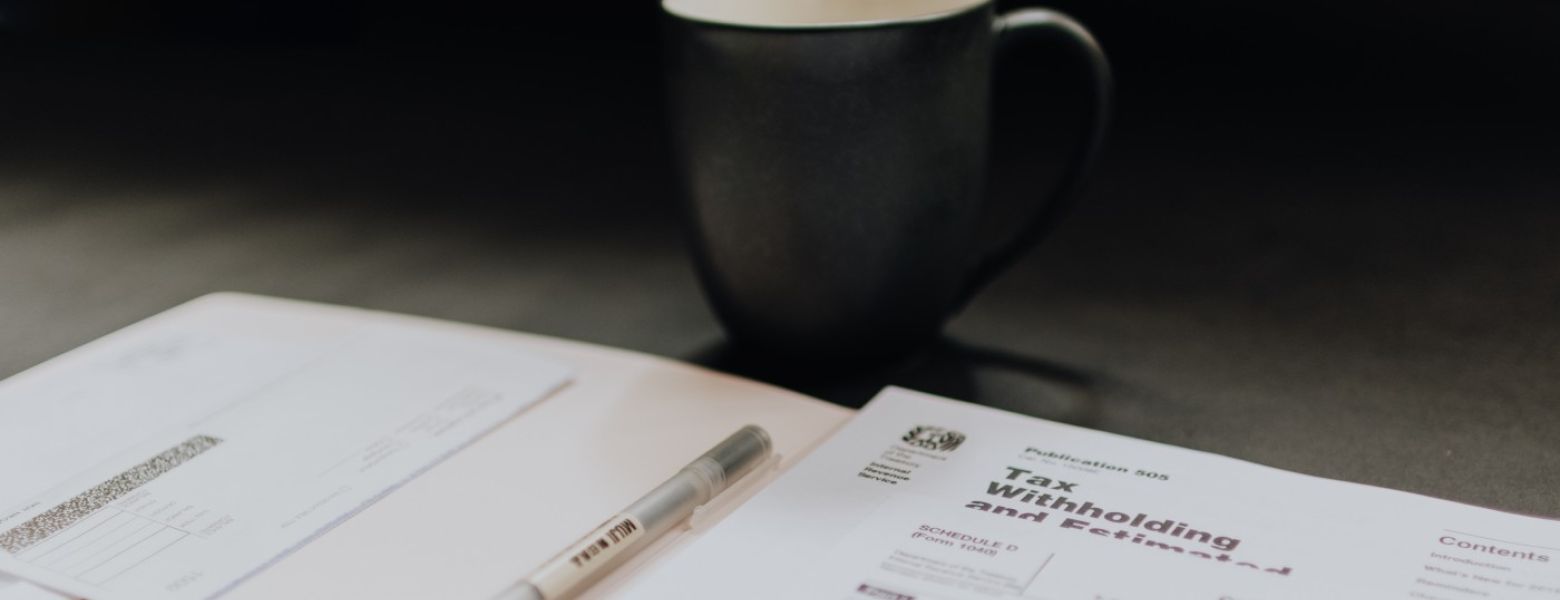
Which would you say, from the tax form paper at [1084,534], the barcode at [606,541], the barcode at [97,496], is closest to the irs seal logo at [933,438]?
the tax form paper at [1084,534]

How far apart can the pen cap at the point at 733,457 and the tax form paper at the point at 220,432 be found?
0.10m

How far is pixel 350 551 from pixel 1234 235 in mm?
522

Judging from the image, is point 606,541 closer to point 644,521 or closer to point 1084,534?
point 644,521

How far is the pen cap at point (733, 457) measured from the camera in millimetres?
498

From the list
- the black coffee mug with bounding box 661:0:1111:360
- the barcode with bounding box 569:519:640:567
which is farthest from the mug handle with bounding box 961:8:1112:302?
the barcode with bounding box 569:519:640:567

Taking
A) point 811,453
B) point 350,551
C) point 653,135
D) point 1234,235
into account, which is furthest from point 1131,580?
point 653,135

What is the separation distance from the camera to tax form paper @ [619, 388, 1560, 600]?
0.43m

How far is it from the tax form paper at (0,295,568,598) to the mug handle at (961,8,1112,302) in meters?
0.21

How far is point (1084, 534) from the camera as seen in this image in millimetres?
460

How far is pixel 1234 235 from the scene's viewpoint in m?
0.79

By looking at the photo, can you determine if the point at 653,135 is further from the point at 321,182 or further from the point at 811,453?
the point at 811,453

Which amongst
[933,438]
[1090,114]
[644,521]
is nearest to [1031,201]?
[1090,114]

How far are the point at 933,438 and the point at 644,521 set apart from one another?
12cm

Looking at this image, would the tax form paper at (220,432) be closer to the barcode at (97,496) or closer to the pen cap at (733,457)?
the barcode at (97,496)
